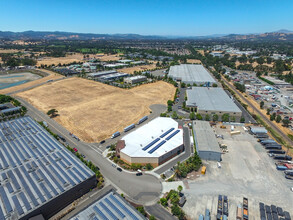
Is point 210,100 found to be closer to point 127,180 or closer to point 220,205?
point 220,205

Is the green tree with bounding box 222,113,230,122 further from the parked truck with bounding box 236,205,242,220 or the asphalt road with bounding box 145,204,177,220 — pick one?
the asphalt road with bounding box 145,204,177,220

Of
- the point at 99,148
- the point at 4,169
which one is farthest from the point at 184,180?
the point at 4,169

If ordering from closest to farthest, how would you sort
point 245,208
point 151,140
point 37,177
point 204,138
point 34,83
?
point 245,208 → point 37,177 → point 151,140 → point 204,138 → point 34,83

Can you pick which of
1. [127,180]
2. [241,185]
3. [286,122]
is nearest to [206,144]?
[241,185]

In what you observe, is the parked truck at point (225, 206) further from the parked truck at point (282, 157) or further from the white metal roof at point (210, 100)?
the white metal roof at point (210, 100)

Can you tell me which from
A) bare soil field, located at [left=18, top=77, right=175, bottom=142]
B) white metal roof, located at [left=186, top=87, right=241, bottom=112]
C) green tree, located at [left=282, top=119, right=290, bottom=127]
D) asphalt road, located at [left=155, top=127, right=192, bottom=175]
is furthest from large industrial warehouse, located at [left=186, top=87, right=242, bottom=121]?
asphalt road, located at [left=155, top=127, right=192, bottom=175]

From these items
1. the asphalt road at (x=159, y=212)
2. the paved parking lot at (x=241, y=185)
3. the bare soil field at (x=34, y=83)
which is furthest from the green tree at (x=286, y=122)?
the bare soil field at (x=34, y=83)

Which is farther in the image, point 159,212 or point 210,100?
point 210,100

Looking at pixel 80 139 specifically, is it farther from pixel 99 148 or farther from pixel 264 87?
pixel 264 87
